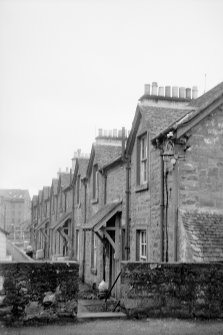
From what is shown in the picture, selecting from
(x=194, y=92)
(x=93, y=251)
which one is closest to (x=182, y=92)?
(x=194, y=92)

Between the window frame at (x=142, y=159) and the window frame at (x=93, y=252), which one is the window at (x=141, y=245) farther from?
the window frame at (x=93, y=252)

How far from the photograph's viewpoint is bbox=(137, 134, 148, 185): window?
1391cm

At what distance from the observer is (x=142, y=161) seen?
14.0m

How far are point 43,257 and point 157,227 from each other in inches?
1133

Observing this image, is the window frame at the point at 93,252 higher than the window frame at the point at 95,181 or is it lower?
lower

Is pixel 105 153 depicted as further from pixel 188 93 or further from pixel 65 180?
pixel 65 180

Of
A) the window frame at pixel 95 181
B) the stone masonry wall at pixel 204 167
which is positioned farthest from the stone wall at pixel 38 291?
the window frame at pixel 95 181

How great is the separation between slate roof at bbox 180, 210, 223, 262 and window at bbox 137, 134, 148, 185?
3.43m

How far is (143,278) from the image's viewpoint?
7742 millimetres

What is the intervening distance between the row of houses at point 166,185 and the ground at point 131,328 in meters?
2.39

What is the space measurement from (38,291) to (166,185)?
5244mm

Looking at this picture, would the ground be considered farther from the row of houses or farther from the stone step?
the row of houses

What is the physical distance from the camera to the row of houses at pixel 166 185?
34.7 feet

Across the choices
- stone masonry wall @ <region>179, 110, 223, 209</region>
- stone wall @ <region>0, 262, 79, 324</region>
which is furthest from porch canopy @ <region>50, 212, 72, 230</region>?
stone wall @ <region>0, 262, 79, 324</region>
